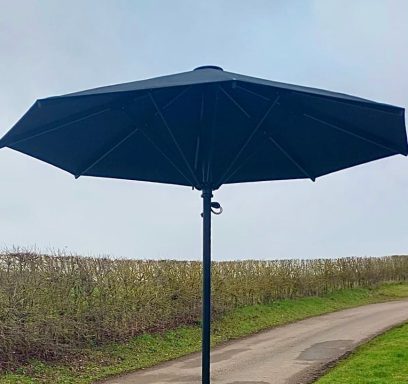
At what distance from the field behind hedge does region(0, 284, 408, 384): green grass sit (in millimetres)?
247

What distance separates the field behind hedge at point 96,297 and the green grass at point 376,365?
13.9ft

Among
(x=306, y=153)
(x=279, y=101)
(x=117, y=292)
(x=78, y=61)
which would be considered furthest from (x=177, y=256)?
(x=279, y=101)

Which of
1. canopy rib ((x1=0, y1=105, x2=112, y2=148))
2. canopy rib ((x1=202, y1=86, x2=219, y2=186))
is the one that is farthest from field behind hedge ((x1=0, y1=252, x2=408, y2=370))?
canopy rib ((x1=202, y1=86, x2=219, y2=186))

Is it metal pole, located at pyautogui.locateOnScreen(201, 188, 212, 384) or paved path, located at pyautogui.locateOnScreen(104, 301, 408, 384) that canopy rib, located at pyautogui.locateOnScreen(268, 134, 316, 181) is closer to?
metal pole, located at pyautogui.locateOnScreen(201, 188, 212, 384)

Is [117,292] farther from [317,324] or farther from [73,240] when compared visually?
[317,324]

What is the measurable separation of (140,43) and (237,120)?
7457mm

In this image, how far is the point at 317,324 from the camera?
13500mm

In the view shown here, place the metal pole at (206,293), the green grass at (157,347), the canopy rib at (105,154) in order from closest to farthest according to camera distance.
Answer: the metal pole at (206,293) < the canopy rib at (105,154) < the green grass at (157,347)

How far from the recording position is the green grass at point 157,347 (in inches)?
308

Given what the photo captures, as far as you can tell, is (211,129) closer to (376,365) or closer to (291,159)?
(291,159)

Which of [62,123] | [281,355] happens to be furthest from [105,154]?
[281,355]

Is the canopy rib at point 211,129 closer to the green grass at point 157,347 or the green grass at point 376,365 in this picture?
the green grass at point 376,365

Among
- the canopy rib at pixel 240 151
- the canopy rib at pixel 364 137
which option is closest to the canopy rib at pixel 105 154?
the canopy rib at pixel 240 151

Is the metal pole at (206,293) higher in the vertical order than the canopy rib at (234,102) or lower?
lower
